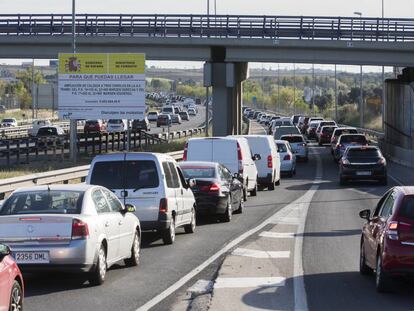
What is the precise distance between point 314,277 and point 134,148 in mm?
46558

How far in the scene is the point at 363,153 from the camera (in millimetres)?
38938

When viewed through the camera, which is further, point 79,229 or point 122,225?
point 122,225

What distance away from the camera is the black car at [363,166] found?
127 ft

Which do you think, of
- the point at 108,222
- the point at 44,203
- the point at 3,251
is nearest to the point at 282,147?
the point at 108,222

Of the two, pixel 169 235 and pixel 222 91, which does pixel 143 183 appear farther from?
pixel 222 91

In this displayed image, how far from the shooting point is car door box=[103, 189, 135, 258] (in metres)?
14.8

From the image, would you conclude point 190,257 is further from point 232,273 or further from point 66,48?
point 66,48

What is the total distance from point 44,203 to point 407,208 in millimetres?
4879

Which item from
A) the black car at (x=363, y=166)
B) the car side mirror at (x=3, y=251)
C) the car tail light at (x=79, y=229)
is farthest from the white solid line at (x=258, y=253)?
the black car at (x=363, y=166)

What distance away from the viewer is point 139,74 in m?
41.7

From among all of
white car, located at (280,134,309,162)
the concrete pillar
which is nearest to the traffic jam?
white car, located at (280,134,309,162)

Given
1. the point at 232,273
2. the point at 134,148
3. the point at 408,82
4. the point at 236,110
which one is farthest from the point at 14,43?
the point at 232,273

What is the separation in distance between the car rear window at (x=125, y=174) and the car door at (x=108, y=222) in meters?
3.86

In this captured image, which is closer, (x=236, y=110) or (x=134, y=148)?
(x=134, y=148)
